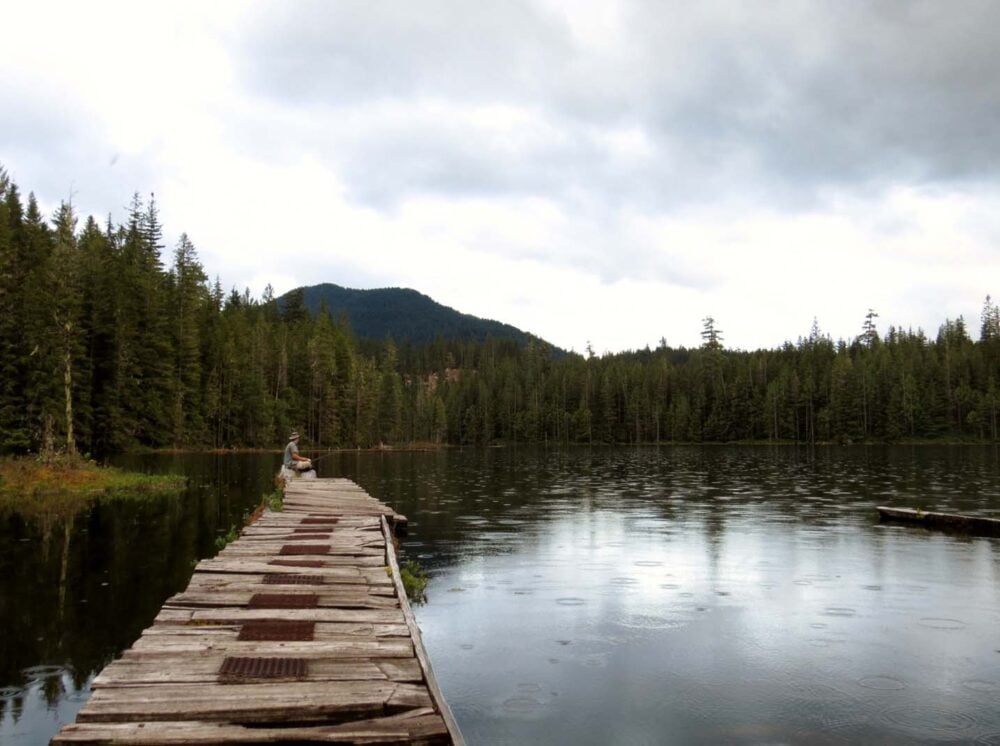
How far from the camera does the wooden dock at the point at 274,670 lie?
592cm

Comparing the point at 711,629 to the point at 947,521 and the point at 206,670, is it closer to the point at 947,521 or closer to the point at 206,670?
the point at 206,670

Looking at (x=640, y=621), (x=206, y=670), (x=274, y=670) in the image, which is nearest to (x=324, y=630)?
(x=274, y=670)

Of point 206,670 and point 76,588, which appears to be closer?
point 206,670

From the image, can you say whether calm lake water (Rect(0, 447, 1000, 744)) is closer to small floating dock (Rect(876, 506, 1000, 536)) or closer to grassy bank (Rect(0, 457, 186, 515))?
small floating dock (Rect(876, 506, 1000, 536))

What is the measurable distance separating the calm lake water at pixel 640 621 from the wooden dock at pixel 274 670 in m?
1.37

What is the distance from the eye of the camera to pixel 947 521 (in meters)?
24.3

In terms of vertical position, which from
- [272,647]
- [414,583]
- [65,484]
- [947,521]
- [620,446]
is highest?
[272,647]

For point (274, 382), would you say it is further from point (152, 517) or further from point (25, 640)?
point (25, 640)

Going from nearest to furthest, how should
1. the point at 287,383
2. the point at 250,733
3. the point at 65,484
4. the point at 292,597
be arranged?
the point at 250,733
the point at 292,597
the point at 65,484
the point at 287,383

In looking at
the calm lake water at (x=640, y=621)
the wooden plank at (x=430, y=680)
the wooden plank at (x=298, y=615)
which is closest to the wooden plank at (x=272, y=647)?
the wooden plank at (x=430, y=680)

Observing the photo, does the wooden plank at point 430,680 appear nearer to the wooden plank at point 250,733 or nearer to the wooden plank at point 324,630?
the wooden plank at point 250,733

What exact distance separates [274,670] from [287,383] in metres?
114

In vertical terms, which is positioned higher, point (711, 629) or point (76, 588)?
point (76, 588)

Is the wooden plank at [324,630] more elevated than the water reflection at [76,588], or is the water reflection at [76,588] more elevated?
the wooden plank at [324,630]
